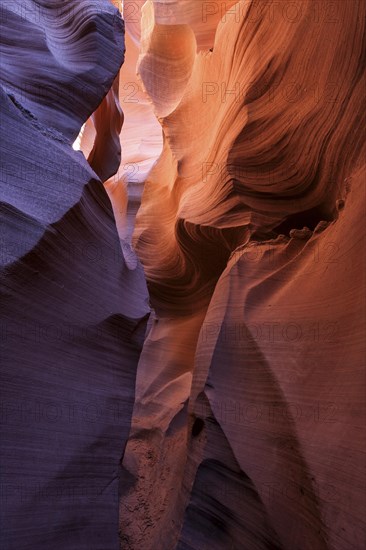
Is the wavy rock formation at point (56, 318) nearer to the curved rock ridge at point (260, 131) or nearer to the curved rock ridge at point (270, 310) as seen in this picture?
the curved rock ridge at point (270, 310)

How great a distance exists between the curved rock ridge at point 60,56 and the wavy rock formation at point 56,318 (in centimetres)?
1

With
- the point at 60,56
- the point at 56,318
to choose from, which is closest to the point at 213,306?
the point at 56,318

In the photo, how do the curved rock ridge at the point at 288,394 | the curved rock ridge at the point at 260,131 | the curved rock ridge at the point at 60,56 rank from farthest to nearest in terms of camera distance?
the curved rock ridge at the point at 60,56 < the curved rock ridge at the point at 260,131 < the curved rock ridge at the point at 288,394

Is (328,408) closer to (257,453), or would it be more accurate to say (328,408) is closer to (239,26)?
(257,453)

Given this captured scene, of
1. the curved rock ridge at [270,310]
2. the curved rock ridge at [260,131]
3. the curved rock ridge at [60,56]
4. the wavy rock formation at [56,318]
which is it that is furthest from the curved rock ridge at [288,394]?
the curved rock ridge at [60,56]

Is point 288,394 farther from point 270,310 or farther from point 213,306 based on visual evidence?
point 213,306

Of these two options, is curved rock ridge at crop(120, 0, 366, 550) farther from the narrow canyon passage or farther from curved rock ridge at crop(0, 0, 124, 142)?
curved rock ridge at crop(0, 0, 124, 142)

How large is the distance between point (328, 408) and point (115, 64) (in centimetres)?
316

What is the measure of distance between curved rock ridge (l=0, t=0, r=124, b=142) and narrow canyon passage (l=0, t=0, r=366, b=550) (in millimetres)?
15

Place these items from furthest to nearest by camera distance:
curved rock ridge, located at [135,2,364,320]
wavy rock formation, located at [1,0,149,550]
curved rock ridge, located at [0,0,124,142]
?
curved rock ridge, located at [0,0,124,142] < curved rock ridge, located at [135,2,364,320] < wavy rock formation, located at [1,0,149,550]

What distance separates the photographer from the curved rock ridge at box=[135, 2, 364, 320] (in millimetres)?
3096

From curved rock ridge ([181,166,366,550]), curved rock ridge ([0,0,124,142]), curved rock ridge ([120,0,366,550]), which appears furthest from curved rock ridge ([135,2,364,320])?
curved rock ridge ([0,0,124,142])

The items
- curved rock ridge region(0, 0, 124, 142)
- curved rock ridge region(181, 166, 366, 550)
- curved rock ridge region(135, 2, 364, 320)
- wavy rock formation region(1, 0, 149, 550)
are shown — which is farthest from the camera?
curved rock ridge region(0, 0, 124, 142)

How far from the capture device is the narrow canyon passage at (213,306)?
2.37 meters
